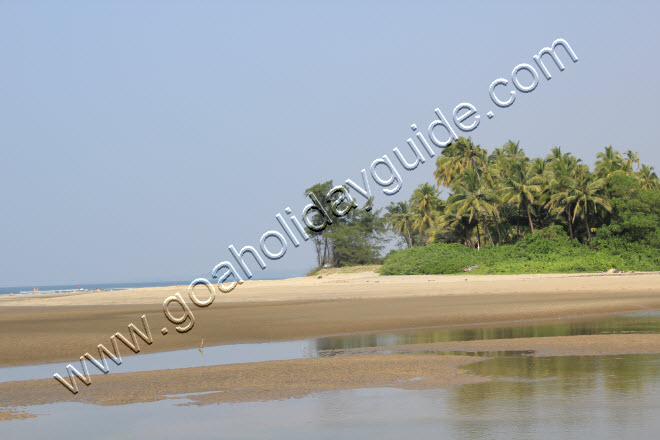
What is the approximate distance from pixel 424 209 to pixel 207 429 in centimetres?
7152

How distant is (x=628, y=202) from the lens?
177 feet

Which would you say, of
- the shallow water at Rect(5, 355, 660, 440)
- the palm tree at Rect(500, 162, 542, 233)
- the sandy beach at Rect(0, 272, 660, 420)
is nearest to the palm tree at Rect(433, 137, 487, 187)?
the palm tree at Rect(500, 162, 542, 233)

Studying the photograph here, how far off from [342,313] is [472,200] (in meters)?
35.4

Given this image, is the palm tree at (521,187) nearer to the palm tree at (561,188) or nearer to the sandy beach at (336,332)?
the palm tree at (561,188)

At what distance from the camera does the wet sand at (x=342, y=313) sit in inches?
843

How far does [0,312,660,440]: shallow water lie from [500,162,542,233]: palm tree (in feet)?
150

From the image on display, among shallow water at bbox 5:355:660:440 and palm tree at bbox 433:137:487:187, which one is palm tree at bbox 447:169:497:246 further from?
shallow water at bbox 5:355:660:440

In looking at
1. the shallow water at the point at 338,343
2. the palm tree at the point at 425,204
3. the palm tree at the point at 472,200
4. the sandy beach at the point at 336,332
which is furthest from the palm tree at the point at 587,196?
the shallow water at the point at 338,343

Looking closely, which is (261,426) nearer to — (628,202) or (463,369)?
(463,369)

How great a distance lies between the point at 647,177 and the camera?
71.2m

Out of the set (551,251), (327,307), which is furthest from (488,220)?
(327,307)

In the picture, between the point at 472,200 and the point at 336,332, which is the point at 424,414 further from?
the point at 472,200

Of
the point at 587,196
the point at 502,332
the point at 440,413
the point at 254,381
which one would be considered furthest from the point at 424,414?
the point at 587,196

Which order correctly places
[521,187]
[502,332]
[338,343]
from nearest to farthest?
[338,343] → [502,332] → [521,187]
